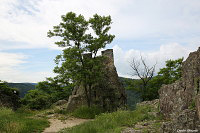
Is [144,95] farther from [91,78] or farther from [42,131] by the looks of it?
[42,131]

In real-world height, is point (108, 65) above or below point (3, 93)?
above

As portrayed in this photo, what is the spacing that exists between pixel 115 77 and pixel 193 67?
1490cm

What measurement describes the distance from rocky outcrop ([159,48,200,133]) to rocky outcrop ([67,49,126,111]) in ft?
39.0

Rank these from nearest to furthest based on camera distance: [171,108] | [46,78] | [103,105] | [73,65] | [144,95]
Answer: [171,108] → [73,65] → [103,105] → [144,95] → [46,78]

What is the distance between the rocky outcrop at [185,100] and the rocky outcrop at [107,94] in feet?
39.0

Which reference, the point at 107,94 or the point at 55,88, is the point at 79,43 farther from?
the point at 55,88

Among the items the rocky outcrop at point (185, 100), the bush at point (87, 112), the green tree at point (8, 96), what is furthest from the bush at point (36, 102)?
the rocky outcrop at point (185, 100)

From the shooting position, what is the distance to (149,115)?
926 centimetres

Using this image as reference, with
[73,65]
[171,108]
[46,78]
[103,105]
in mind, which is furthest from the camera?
[46,78]

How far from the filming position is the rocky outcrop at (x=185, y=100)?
225 inches

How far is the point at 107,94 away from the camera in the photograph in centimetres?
2088

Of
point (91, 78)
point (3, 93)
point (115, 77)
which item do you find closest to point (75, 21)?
point (91, 78)

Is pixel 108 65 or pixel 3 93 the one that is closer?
pixel 3 93

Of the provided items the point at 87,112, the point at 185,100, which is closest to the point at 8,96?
the point at 87,112
